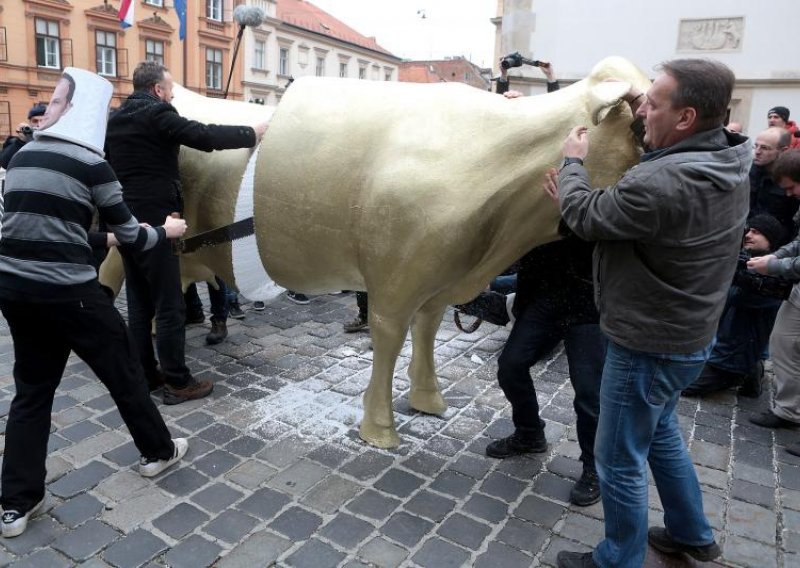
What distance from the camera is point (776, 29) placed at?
37.8 ft

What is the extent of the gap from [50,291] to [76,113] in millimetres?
766

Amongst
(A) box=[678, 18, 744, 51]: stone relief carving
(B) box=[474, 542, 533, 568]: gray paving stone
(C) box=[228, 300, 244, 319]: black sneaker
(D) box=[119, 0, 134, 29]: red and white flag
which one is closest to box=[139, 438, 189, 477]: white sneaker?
(B) box=[474, 542, 533, 568]: gray paving stone

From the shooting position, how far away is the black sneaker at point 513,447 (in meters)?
3.55

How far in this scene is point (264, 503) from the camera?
304 centimetres

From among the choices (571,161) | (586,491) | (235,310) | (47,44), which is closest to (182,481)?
(586,491)

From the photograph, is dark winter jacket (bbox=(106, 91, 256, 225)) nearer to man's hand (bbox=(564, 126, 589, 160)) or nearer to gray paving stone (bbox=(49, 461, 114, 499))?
gray paving stone (bbox=(49, 461, 114, 499))

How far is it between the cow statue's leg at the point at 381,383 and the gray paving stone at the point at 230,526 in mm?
927

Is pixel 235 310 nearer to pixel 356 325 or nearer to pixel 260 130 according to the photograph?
pixel 356 325

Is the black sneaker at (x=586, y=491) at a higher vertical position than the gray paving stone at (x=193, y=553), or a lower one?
higher

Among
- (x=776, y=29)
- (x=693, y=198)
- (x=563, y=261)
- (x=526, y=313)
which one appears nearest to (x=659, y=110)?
(x=693, y=198)

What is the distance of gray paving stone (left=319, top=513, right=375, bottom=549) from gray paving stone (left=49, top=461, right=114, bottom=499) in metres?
1.24

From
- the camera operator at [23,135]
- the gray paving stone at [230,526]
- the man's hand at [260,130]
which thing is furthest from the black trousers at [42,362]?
the camera operator at [23,135]

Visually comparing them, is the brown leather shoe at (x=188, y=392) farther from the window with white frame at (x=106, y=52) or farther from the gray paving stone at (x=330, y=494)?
the window with white frame at (x=106, y=52)

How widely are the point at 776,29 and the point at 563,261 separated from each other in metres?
11.4
